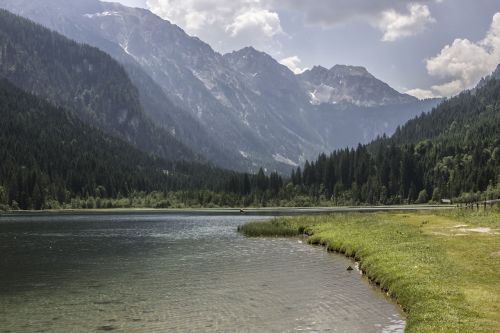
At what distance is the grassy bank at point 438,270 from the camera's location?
2869 centimetres

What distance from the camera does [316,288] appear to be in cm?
4391

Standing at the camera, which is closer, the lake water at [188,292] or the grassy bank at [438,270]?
the grassy bank at [438,270]

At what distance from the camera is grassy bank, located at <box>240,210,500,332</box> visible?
1129 inches

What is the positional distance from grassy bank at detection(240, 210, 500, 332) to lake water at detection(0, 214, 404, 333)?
1.87 meters

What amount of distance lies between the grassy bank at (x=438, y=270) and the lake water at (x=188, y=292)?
1.87 m

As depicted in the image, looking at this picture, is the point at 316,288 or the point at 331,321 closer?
the point at 331,321

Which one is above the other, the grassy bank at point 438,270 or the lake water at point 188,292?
the grassy bank at point 438,270

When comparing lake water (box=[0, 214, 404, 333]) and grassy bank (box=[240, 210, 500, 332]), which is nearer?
grassy bank (box=[240, 210, 500, 332])

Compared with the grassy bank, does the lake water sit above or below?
below

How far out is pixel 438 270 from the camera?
4044 centimetres

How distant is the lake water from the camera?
3262 cm

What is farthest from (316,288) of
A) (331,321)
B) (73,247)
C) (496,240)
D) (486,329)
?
(73,247)

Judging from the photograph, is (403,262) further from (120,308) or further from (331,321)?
(120,308)

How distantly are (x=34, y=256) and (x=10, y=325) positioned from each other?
127ft
